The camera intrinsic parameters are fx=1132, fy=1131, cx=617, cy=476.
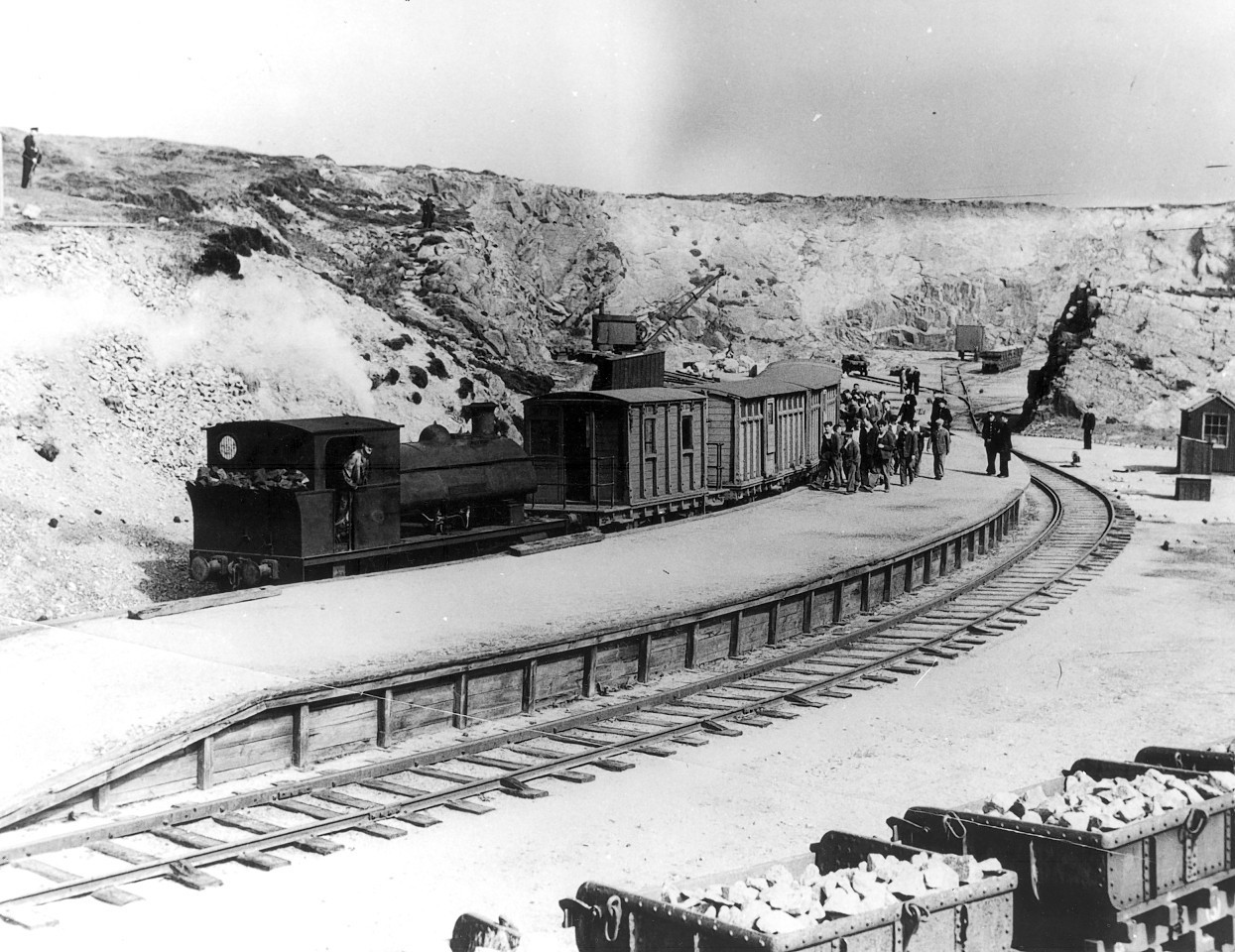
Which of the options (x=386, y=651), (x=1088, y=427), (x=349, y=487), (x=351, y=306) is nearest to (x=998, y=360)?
(x=1088, y=427)

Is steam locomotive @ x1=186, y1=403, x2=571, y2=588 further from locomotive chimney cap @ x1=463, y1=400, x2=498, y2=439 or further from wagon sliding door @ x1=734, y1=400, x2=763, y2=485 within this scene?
wagon sliding door @ x1=734, y1=400, x2=763, y2=485

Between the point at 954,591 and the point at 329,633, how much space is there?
9.82m

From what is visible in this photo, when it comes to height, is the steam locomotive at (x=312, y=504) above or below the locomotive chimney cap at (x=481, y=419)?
below

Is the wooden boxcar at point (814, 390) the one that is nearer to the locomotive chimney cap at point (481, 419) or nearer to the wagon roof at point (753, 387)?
the wagon roof at point (753, 387)

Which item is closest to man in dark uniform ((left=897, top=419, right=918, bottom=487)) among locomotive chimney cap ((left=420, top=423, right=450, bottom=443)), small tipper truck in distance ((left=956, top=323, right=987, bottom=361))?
locomotive chimney cap ((left=420, top=423, right=450, bottom=443))

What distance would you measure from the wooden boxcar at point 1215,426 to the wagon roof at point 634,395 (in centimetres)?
1399

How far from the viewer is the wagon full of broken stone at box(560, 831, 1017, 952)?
4.82 metres

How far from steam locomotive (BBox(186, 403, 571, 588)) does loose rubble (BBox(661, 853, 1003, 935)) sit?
10610mm

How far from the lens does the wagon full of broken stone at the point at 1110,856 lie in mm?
5758

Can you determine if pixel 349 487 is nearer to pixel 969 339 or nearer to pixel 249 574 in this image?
pixel 249 574

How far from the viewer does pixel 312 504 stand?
14922mm

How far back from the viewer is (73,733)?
8.89 meters

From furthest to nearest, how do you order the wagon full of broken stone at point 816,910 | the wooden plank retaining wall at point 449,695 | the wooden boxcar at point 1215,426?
the wooden boxcar at point 1215,426, the wooden plank retaining wall at point 449,695, the wagon full of broken stone at point 816,910

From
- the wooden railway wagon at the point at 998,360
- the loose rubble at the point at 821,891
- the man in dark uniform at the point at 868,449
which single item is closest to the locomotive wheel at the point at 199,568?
the loose rubble at the point at 821,891
